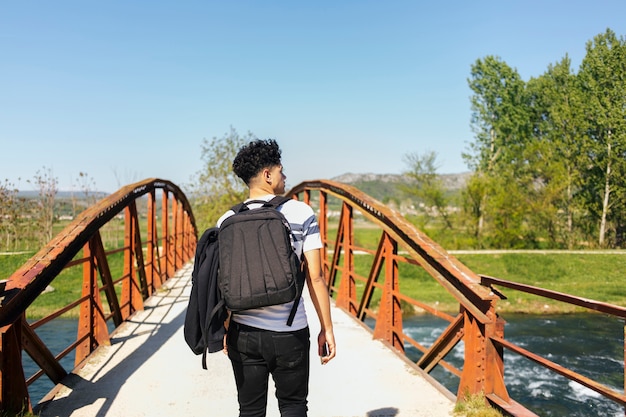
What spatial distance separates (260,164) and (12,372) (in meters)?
2.09

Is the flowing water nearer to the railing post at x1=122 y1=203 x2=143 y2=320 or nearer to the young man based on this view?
the railing post at x1=122 y1=203 x2=143 y2=320

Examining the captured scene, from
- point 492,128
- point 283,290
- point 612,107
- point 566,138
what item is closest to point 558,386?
point 612,107

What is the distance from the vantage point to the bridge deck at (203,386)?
11.9 feet

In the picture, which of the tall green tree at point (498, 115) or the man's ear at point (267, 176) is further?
the tall green tree at point (498, 115)

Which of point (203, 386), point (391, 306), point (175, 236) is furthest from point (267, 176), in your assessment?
point (175, 236)

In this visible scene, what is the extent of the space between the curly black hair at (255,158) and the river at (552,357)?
514cm

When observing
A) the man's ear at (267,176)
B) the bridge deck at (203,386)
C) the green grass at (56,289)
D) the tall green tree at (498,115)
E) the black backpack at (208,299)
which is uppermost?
the tall green tree at (498,115)

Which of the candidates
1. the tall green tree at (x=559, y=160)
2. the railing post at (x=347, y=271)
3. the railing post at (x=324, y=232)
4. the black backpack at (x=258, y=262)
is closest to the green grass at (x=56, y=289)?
the railing post at (x=324, y=232)

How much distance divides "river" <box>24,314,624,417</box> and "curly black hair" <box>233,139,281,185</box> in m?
5.14

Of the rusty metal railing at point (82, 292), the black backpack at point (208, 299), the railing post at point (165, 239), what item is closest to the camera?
the black backpack at point (208, 299)

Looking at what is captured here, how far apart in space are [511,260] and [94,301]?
74.3 ft

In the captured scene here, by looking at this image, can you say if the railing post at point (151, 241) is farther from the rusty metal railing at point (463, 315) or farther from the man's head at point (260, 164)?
the man's head at point (260, 164)

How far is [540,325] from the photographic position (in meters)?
17.3

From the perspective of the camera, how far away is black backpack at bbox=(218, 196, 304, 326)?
2135 millimetres
